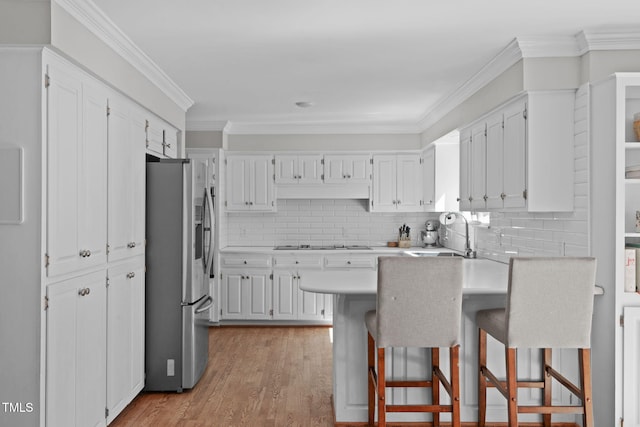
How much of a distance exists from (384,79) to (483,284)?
2074 mm

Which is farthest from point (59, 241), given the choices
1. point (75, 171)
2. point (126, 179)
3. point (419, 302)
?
point (419, 302)

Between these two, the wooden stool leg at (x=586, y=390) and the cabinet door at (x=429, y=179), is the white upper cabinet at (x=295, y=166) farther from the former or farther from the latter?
the wooden stool leg at (x=586, y=390)

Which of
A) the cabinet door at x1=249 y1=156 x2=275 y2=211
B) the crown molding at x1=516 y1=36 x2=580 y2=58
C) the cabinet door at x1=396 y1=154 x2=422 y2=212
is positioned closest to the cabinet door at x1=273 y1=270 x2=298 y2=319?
the cabinet door at x1=249 y1=156 x2=275 y2=211

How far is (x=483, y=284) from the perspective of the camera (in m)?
3.04

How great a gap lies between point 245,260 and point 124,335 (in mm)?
2696

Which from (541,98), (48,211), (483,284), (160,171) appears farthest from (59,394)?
(541,98)

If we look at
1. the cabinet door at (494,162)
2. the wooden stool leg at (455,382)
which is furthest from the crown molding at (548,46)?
the wooden stool leg at (455,382)

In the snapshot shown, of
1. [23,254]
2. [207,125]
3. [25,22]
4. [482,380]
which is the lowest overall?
[482,380]

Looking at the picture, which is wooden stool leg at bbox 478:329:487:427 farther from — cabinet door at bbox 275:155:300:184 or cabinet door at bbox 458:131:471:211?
cabinet door at bbox 275:155:300:184

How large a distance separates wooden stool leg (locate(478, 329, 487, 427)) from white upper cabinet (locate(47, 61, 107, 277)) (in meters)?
2.32

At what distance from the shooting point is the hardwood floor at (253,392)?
3.41 m

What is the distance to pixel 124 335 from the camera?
3447mm

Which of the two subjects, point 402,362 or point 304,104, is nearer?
point 402,362

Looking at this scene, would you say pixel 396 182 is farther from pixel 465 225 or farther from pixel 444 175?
pixel 465 225
